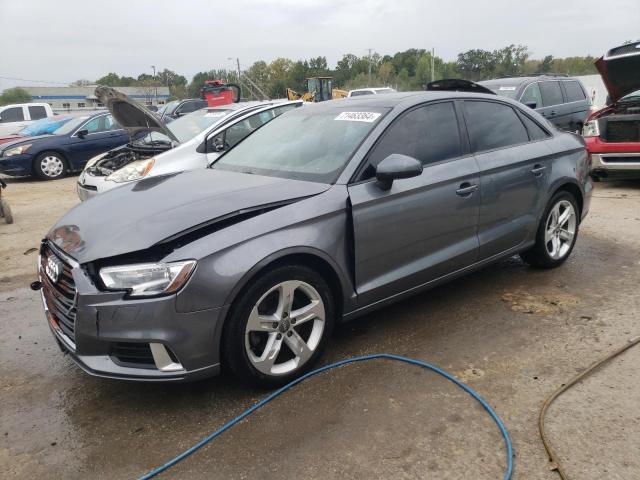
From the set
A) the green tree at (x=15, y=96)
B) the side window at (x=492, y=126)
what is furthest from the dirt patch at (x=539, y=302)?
the green tree at (x=15, y=96)

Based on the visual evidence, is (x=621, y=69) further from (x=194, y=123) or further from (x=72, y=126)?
(x=72, y=126)

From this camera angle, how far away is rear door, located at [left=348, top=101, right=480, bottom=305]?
3.18 m

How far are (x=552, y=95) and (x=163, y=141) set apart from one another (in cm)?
776

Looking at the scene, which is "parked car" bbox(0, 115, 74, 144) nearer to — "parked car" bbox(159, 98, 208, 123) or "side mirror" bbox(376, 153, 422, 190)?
"parked car" bbox(159, 98, 208, 123)

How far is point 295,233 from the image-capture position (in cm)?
284

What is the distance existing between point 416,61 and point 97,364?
99746 mm

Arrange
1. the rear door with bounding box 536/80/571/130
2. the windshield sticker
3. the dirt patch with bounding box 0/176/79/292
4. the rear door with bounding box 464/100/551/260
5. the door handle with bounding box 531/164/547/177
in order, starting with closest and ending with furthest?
the windshield sticker < the rear door with bounding box 464/100/551/260 < the door handle with bounding box 531/164/547/177 < the dirt patch with bounding box 0/176/79/292 < the rear door with bounding box 536/80/571/130

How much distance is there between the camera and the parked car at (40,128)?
13.8 m

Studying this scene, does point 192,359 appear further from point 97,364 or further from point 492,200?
point 492,200

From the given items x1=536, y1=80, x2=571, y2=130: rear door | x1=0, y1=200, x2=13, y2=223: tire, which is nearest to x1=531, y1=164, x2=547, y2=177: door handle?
x1=536, y1=80, x2=571, y2=130: rear door

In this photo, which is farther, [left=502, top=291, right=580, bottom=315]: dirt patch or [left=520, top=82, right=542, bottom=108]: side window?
[left=520, top=82, right=542, bottom=108]: side window

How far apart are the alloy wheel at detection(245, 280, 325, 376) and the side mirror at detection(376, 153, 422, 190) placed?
80 cm

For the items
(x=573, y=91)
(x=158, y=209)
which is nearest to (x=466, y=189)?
(x=158, y=209)

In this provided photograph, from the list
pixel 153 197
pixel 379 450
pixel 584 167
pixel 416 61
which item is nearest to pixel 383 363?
pixel 379 450
